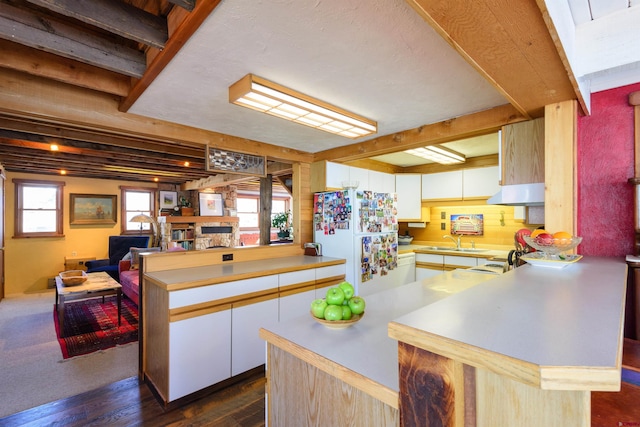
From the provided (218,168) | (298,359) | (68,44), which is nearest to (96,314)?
(218,168)

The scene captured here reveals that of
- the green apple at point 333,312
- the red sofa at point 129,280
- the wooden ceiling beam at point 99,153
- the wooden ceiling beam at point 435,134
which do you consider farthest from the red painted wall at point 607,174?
the red sofa at point 129,280

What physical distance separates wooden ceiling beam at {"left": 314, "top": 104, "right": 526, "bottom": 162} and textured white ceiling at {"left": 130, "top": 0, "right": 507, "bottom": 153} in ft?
0.28

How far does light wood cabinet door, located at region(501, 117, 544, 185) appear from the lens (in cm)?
214

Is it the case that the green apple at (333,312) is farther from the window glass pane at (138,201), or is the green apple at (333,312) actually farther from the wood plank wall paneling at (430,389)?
the window glass pane at (138,201)

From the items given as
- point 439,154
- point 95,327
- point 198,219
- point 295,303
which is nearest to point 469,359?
point 295,303

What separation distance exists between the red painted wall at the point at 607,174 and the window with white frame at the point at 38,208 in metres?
8.28

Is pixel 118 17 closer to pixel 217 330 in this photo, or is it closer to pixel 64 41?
pixel 64 41

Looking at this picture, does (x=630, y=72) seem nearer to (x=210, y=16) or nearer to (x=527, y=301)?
(x=527, y=301)

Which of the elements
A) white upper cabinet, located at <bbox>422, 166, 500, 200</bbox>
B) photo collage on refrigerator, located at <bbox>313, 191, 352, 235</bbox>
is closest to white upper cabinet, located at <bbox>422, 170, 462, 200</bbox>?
white upper cabinet, located at <bbox>422, 166, 500, 200</bbox>

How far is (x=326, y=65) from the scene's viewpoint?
5.68 feet

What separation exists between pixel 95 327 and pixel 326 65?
4.16 m

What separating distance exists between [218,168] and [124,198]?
515cm

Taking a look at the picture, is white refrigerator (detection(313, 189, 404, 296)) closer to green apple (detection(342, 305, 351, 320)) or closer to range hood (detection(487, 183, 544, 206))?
range hood (detection(487, 183, 544, 206))

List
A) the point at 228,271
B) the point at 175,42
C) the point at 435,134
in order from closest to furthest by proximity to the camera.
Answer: the point at 175,42
the point at 228,271
the point at 435,134
